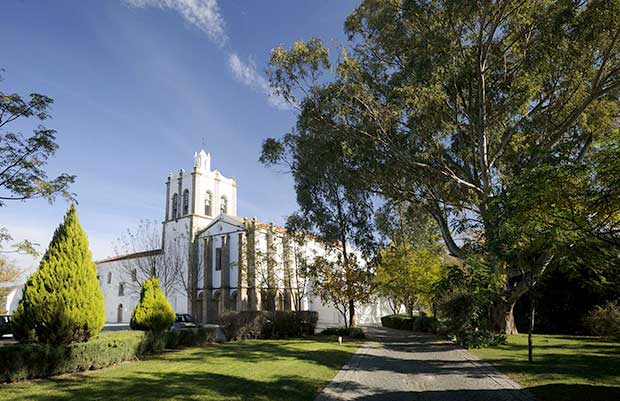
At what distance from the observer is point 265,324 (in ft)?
76.5

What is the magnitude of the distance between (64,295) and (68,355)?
5.22 feet

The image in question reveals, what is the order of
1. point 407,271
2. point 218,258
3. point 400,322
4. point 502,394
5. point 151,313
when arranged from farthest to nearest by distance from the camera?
point 218,258
point 400,322
point 407,271
point 151,313
point 502,394

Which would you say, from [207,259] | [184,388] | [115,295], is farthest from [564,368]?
[115,295]

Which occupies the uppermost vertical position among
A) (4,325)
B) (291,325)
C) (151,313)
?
(151,313)

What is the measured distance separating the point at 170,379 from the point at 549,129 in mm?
17282

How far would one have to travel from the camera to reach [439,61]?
15547mm

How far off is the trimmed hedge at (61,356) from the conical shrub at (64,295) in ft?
1.64

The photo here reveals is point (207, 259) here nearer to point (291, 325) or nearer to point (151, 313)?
point (291, 325)

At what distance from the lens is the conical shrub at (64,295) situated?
11078 mm

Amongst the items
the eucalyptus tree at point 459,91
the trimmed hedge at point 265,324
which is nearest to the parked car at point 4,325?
the trimmed hedge at point 265,324

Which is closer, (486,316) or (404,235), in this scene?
(486,316)

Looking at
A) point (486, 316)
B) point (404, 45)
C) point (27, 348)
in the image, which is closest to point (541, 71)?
point (404, 45)

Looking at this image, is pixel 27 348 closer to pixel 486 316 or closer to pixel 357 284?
pixel 357 284

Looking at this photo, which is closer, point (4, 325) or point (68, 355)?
point (68, 355)
